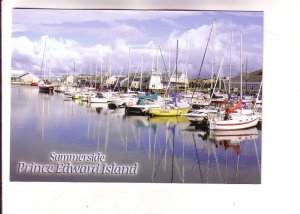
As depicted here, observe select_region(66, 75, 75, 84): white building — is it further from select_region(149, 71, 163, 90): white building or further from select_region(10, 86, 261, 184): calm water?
select_region(149, 71, 163, 90): white building

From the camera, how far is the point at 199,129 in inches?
161

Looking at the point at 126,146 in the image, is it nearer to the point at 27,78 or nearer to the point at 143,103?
the point at 143,103

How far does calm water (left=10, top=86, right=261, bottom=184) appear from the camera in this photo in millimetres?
3938

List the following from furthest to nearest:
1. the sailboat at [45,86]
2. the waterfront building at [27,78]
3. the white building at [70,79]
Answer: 1. the white building at [70,79]
2. the sailboat at [45,86]
3. the waterfront building at [27,78]

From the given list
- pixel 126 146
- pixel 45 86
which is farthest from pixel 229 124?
pixel 45 86

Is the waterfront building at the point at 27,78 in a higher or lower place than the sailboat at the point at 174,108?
higher

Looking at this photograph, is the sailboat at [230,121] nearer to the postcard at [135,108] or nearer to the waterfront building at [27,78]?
the postcard at [135,108]

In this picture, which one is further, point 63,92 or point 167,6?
point 63,92

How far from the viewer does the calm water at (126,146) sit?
12.9 feet

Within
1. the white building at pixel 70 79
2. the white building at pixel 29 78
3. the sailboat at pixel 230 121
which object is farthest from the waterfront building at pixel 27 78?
the sailboat at pixel 230 121

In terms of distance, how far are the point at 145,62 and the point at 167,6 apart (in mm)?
499

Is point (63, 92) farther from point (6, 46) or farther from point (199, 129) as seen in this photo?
point (199, 129)

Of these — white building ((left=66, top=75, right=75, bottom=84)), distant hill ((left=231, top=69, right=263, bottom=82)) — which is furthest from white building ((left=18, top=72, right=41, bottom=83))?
distant hill ((left=231, top=69, right=263, bottom=82))
